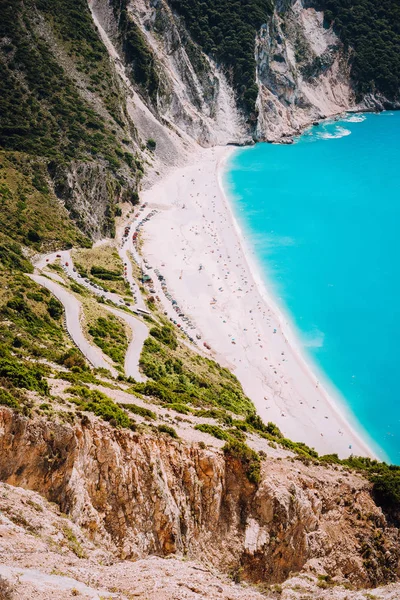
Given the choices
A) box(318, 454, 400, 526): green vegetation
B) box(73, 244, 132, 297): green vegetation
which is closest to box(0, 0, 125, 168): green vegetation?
box(73, 244, 132, 297): green vegetation

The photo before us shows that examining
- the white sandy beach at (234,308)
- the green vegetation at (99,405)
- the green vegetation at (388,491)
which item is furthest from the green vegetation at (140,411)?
the white sandy beach at (234,308)

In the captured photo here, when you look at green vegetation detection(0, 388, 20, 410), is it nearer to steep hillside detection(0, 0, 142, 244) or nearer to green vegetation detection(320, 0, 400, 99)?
steep hillside detection(0, 0, 142, 244)

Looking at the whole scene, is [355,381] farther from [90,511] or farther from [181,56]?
[181,56]

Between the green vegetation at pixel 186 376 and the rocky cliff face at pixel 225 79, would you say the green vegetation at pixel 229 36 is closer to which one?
the rocky cliff face at pixel 225 79

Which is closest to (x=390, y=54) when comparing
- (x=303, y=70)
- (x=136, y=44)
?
(x=303, y=70)

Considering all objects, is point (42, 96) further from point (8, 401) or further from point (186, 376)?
point (8, 401)
